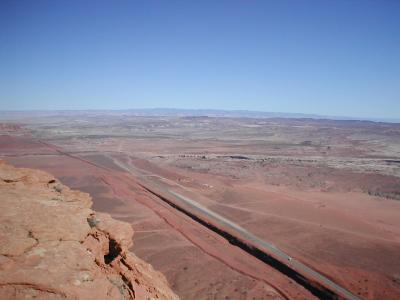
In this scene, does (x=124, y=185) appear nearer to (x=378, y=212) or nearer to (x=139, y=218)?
(x=139, y=218)

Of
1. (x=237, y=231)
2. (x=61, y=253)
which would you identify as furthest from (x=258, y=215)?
(x=61, y=253)

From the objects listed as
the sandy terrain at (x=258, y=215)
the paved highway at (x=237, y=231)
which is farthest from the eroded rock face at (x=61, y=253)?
the paved highway at (x=237, y=231)

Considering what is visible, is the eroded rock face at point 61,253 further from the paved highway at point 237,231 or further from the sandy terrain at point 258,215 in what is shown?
the paved highway at point 237,231

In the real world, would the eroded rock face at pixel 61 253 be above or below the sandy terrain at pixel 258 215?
above

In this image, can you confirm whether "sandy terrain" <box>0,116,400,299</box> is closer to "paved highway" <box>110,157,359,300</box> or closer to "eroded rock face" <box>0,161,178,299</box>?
"paved highway" <box>110,157,359,300</box>

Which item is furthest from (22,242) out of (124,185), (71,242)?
(124,185)

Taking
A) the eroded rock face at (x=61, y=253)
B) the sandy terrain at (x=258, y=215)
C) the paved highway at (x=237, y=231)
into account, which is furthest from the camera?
the sandy terrain at (x=258, y=215)

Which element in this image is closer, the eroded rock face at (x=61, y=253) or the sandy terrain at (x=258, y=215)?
the eroded rock face at (x=61, y=253)

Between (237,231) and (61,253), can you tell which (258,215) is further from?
(61,253)
